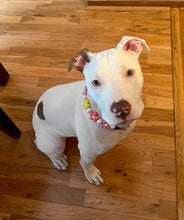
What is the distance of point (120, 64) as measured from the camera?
0.85 meters

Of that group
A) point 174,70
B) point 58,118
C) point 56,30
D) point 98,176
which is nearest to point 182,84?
point 174,70

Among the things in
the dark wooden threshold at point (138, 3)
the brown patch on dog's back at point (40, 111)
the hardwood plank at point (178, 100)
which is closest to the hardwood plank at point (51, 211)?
the hardwood plank at point (178, 100)

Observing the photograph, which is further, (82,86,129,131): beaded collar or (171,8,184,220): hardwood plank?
(171,8,184,220): hardwood plank

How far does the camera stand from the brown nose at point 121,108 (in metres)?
0.81

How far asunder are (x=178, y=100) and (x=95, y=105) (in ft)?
3.99

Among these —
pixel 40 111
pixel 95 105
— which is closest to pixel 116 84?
pixel 95 105

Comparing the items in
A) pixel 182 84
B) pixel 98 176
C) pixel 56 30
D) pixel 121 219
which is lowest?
pixel 121 219

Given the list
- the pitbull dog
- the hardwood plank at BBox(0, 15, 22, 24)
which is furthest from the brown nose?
the hardwood plank at BBox(0, 15, 22, 24)

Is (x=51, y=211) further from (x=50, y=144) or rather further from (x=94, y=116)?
(x=94, y=116)

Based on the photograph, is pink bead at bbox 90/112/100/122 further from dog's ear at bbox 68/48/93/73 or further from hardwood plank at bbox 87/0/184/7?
hardwood plank at bbox 87/0/184/7

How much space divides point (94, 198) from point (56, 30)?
76.6 inches

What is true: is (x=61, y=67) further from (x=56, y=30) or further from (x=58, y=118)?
(x=58, y=118)

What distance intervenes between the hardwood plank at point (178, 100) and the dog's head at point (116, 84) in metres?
1.03

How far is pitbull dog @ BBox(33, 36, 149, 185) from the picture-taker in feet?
2.76
